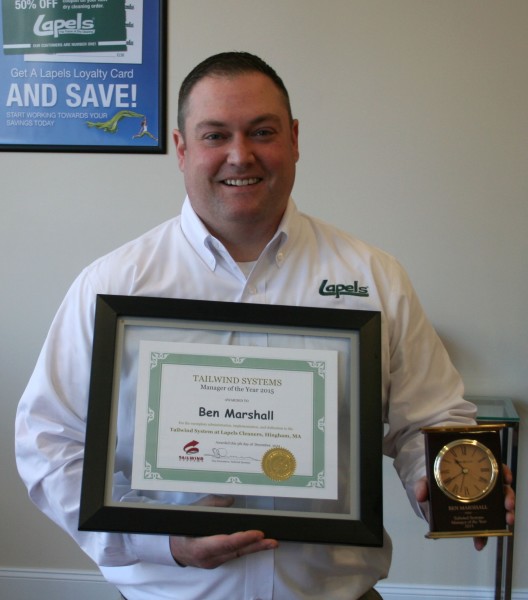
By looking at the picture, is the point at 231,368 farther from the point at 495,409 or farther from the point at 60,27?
the point at 60,27

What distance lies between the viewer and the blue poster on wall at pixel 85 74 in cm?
264

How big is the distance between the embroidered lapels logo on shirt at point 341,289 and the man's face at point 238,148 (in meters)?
0.18

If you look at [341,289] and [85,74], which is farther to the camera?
[85,74]

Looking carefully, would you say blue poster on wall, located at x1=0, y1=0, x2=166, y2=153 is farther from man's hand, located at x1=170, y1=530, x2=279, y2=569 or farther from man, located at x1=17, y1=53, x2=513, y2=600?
man's hand, located at x1=170, y1=530, x2=279, y2=569

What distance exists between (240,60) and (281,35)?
132 cm

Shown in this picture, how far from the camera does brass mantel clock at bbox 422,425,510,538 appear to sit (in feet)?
4.04

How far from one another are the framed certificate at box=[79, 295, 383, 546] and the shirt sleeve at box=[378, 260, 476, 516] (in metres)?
0.18

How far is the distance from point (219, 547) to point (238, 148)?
692 millimetres

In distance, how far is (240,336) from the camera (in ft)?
4.18

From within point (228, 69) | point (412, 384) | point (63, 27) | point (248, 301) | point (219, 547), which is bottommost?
point (219, 547)

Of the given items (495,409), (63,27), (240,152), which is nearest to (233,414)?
(240,152)

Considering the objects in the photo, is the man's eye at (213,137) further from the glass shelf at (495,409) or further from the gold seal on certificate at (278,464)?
the glass shelf at (495,409)

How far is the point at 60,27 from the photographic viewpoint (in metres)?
2.66

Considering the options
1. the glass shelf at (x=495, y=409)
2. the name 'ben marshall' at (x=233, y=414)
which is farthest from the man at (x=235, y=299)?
the glass shelf at (x=495, y=409)
